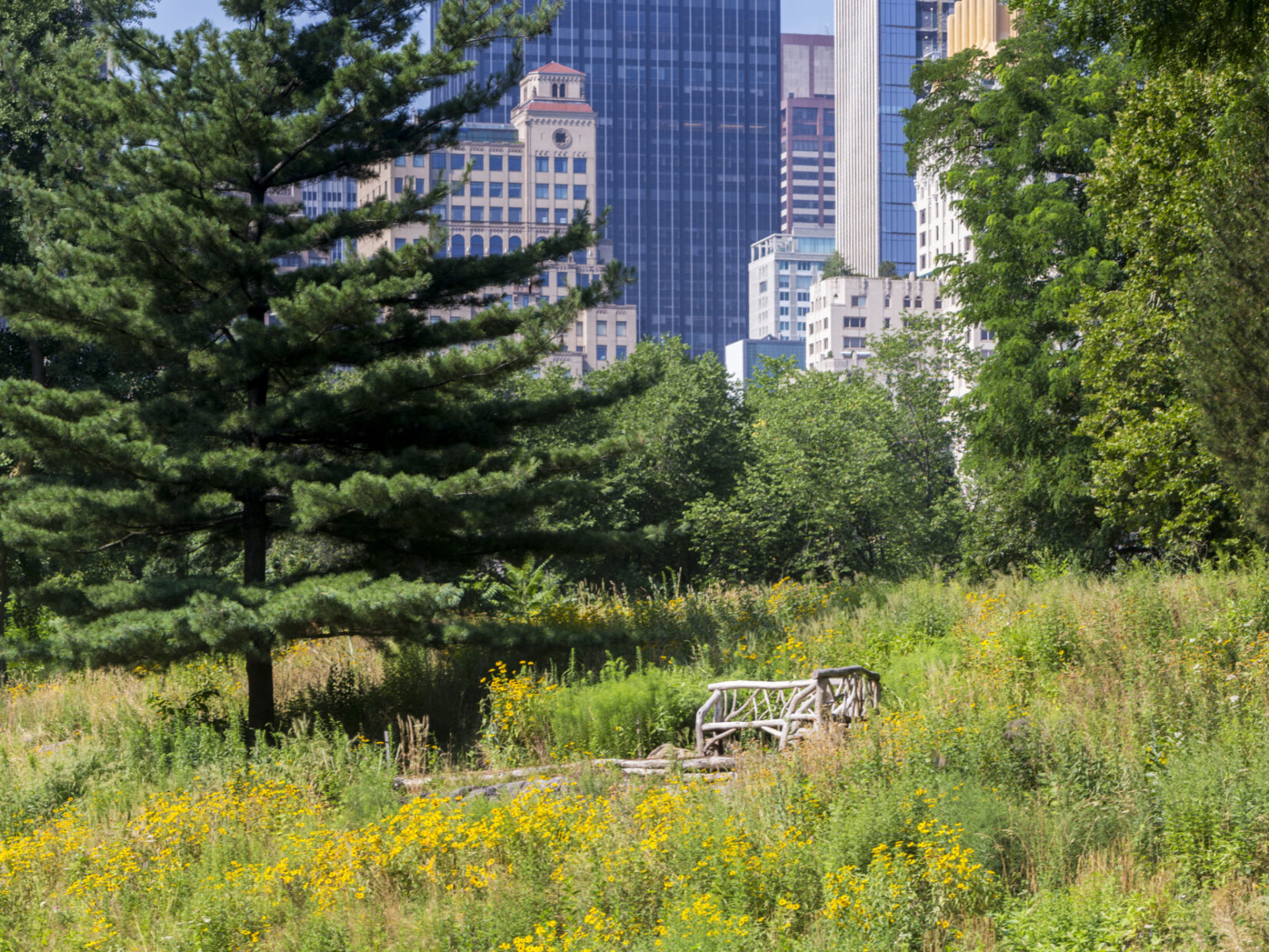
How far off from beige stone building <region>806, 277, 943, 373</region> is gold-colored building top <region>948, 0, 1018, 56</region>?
42920 mm

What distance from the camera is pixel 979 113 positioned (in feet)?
85.9

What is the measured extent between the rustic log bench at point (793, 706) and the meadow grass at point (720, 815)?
32cm

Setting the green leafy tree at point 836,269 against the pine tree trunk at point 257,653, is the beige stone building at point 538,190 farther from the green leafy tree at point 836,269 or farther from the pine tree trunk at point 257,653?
the pine tree trunk at point 257,653

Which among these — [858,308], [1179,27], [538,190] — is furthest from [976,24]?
[1179,27]

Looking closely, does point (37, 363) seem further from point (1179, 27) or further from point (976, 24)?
point (976, 24)

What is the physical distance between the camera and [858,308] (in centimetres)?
16100

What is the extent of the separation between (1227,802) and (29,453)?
12328 mm

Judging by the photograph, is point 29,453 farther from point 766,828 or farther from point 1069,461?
point 1069,461

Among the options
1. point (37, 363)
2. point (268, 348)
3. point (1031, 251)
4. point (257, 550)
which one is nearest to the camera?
point (268, 348)

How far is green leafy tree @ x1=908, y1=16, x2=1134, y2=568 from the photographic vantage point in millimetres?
23672

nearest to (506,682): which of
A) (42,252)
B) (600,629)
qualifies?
(600,629)

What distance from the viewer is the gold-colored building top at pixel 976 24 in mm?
112250

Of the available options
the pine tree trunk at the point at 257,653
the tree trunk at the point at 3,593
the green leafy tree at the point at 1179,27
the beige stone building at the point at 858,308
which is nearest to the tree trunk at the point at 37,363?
the tree trunk at the point at 3,593

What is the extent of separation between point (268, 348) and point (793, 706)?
6768 millimetres
